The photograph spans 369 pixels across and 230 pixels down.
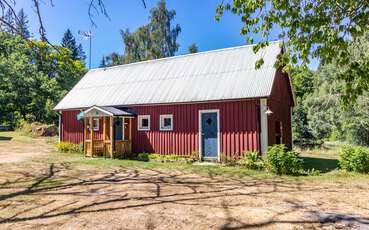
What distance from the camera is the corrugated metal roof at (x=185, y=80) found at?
1185 centimetres

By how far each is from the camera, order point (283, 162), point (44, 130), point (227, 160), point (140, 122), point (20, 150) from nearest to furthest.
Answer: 1. point (283, 162)
2. point (227, 160)
3. point (140, 122)
4. point (20, 150)
5. point (44, 130)

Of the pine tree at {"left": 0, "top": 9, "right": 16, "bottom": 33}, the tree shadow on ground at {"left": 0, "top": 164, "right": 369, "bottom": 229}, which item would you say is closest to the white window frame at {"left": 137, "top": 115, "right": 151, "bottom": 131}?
the tree shadow on ground at {"left": 0, "top": 164, "right": 369, "bottom": 229}

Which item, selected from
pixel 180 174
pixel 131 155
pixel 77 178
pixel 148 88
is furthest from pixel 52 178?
pixel 148 88

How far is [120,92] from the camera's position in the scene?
1555 centimetres

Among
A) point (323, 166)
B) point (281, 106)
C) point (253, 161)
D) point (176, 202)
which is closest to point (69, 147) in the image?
point (253, 161)

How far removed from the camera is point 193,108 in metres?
12.5

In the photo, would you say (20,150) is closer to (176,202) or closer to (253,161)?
(253,161)

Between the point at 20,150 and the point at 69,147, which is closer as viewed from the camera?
the point at 69,147

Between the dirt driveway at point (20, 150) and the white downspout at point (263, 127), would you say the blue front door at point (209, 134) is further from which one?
the dirt driveway at point (20, 150)

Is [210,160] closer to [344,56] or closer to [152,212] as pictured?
[152,212]

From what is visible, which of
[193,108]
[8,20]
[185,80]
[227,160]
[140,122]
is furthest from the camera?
[140,122]

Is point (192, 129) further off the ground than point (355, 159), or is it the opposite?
point (192, 129)

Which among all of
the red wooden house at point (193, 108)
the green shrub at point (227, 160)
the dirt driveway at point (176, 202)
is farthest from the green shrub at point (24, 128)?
the green shrub at point (227, 160)

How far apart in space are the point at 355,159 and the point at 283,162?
230cm
